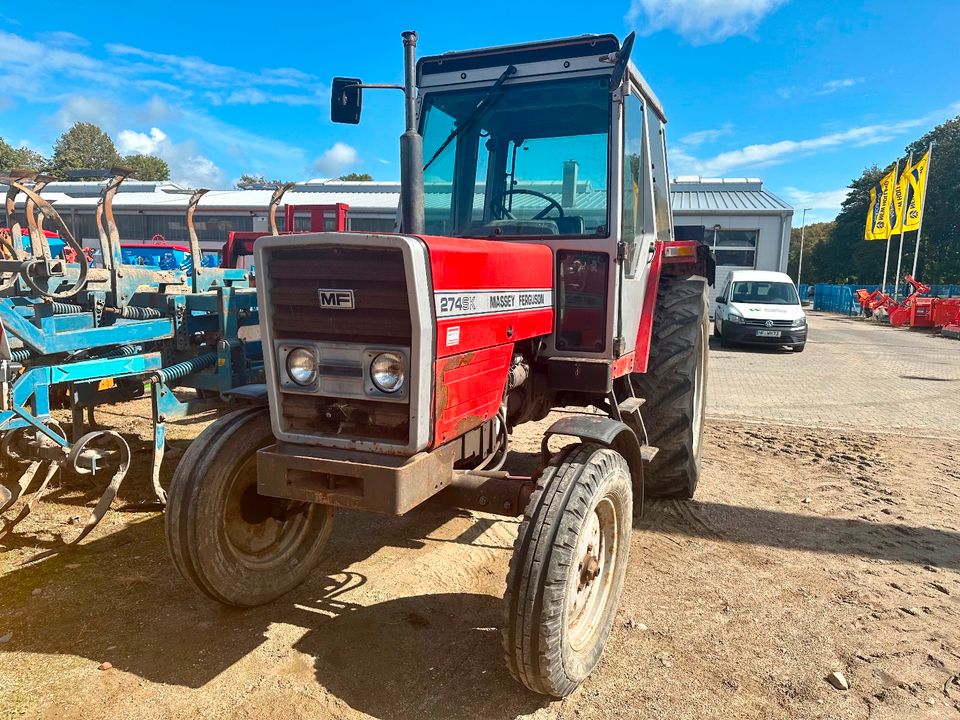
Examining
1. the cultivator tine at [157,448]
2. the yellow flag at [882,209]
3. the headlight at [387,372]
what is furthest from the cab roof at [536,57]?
the yellow flag at [882,209]

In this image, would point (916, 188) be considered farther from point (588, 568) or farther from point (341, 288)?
point (341, 288)

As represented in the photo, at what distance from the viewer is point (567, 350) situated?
11.4ft

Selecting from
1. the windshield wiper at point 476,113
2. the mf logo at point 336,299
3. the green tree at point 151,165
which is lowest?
the mf logo at point 336,299

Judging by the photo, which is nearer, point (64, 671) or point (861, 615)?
point (64, 671)

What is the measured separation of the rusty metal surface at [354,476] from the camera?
2268 mm

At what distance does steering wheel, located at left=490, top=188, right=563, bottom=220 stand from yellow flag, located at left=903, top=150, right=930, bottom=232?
25829 millimetres

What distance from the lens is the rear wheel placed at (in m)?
2.81

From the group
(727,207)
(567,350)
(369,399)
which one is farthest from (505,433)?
(727,207)

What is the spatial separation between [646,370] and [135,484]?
3750 mm

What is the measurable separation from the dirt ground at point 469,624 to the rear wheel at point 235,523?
173 mm

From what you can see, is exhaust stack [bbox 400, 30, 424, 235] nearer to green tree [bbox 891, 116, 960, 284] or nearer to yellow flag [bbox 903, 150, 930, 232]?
yellow flag [bbox 903, 150, 930, 232]

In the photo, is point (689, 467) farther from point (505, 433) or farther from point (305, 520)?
point (305, 520)

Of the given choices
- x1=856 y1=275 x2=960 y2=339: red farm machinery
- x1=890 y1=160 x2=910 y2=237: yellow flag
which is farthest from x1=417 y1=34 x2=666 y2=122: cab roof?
x1=890 y1=160 x2=910 y2=237: yellow flag

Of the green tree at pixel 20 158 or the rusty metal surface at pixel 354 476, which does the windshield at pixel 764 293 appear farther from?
the green tree at pixel 20 158
